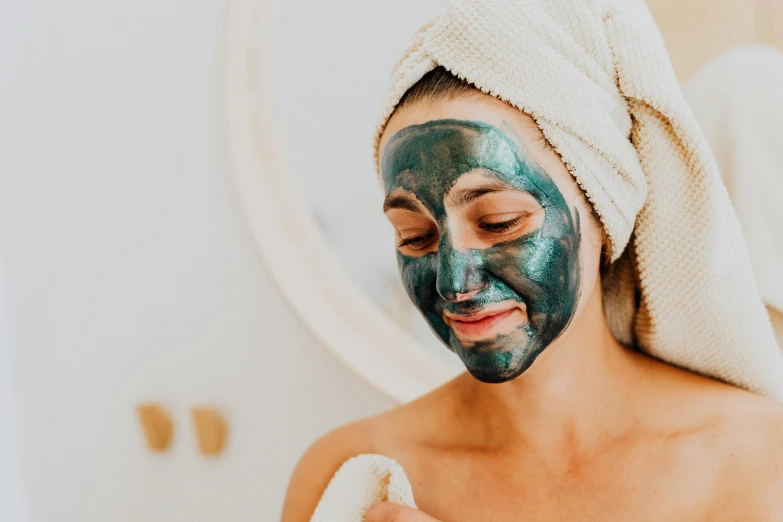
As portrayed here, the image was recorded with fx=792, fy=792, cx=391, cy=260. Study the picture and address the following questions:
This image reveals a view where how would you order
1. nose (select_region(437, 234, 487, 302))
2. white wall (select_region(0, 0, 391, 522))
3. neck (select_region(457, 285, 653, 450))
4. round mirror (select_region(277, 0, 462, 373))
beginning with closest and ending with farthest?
nose (select_region(437, 234, 487, 302)), neck (select_region(457, 285, 653, 450)), round mirror (select_region(277, 0, 462, 373)), white wall (select_region(0, 0, 391, 522))

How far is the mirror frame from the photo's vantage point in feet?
3.84

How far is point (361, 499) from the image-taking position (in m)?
0.81

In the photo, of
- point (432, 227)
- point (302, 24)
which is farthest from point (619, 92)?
point (302, 24)

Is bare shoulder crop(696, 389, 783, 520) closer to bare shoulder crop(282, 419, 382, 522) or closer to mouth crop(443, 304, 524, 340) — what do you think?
mouth crop(443, 304, 524, 340)

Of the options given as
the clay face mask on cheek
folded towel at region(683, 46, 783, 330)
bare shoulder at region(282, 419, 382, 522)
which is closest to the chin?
the clay face mask on cheek

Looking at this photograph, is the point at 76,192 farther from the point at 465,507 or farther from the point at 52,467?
the point at 465,507

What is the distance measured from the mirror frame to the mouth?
47 centimetres

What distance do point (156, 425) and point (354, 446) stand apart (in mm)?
604

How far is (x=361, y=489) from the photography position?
2.67 ft

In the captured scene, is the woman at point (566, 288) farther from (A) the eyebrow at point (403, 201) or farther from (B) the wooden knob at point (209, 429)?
(B) the wooden knob at point (209, 429)

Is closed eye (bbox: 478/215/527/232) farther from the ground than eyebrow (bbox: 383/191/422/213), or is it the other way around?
eyebrow (bbox: 383/191/422/213)

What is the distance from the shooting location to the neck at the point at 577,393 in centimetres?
77

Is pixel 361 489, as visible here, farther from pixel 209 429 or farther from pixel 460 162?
Answer: pixel 209 429

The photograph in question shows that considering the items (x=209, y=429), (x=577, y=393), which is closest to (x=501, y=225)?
(x=577, y=393)
